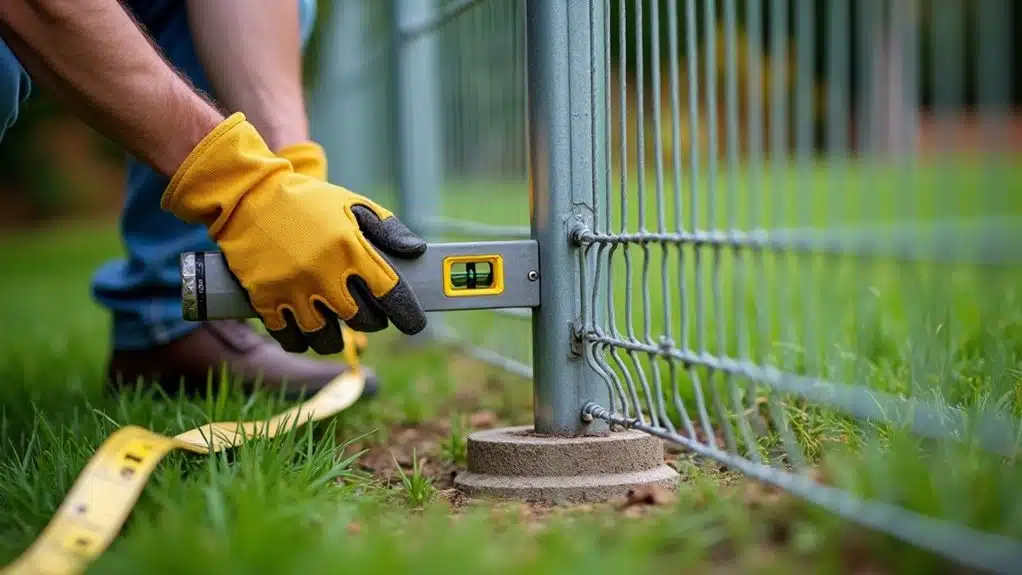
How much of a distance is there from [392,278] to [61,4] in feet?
1.65

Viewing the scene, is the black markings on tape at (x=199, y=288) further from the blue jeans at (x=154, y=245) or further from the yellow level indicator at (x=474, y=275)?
the blue jeans at (x=154, y=245)

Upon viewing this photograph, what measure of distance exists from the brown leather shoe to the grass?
0.25 ft

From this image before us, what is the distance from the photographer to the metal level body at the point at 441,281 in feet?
4.58

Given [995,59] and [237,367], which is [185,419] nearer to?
[237,367]

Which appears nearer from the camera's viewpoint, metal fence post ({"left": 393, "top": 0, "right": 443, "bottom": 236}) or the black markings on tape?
the black markings on tape

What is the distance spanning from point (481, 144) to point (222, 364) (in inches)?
34.7

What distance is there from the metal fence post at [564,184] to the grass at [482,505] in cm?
16

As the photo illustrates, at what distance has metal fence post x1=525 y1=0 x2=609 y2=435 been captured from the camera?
56.7 inches

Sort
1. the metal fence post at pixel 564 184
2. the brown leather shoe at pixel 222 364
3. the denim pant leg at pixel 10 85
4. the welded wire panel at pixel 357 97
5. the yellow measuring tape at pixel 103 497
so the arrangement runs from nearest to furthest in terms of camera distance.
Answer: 1. the yellow measuring tape at pixel 103 497
2. the metal fence post at pixel 564 184
3. the denim pant leg at pixel 10 85
4. the brown leather shoe at pixel 222 364
5. the welded wire panel at pixel 357 97

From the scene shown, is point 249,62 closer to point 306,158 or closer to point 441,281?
point 306,158

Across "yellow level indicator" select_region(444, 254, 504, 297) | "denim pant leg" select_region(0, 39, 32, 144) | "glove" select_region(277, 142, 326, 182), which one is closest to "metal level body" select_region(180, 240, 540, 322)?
"yellow level indicator" select_region(444, 254, 504, 297)

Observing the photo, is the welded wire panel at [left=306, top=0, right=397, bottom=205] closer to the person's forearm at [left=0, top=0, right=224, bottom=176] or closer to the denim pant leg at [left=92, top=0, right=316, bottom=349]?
the denim pant leg at [left=92, top=0, right=316, bottom=349]

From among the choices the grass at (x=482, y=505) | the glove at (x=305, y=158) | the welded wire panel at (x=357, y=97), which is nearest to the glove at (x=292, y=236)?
the grass at (x=482, y=505)

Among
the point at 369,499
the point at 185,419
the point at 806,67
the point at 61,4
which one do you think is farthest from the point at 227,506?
the point at 806,67
